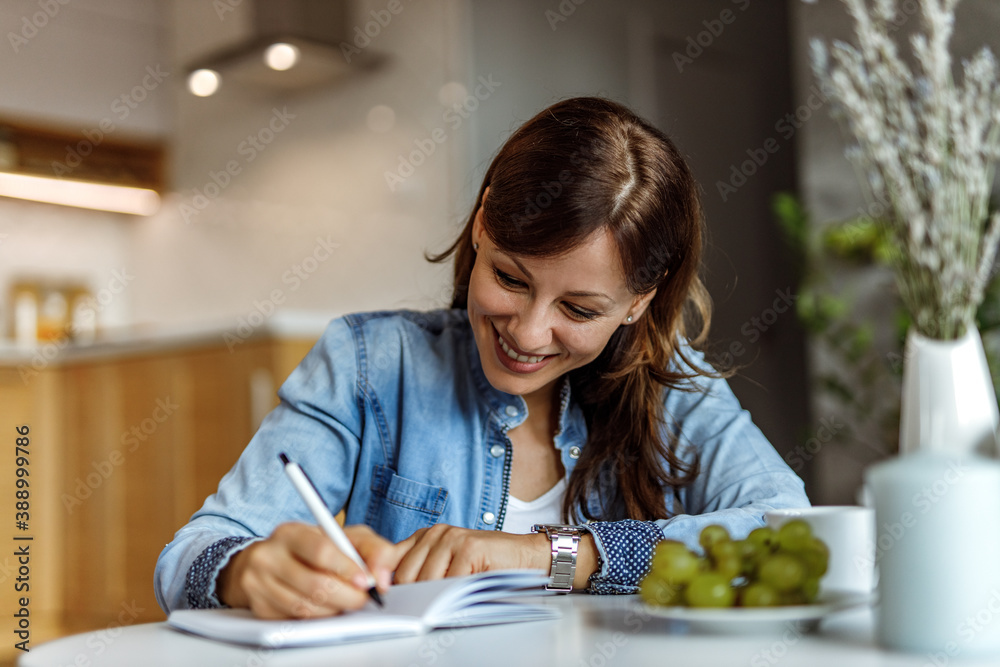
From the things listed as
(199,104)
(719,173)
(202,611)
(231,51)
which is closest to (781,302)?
(719,173)

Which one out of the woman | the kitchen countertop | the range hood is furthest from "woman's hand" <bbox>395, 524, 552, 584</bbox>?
the range hood

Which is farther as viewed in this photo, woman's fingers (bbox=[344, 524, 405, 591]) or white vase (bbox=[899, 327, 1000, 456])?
woman's fingers (bbox=[344, 524, 405, 591])

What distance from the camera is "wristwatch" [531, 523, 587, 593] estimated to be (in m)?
0.97

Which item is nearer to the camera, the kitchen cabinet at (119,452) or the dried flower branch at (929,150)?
the dried flower branch at (929,150)

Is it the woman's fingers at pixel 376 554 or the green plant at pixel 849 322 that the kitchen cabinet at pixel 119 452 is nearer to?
the green plant at pixel 849 322

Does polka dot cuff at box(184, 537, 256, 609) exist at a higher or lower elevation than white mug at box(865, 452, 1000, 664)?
lower

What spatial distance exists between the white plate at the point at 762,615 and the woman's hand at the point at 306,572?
8.2 inches

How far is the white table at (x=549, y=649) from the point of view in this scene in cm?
58

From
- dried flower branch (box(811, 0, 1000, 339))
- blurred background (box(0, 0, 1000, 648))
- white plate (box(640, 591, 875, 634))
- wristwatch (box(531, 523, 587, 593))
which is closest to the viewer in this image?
dried flower branch (box(811, 0, 1000, 339))

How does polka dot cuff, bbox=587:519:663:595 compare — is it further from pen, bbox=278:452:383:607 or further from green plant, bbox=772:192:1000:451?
green plant, bbox=772:192:1000:451

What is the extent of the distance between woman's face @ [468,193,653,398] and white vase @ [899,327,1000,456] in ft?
1.88

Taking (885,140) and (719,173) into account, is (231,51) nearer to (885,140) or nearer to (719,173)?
Result: (719,173)

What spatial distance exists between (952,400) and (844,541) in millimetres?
219

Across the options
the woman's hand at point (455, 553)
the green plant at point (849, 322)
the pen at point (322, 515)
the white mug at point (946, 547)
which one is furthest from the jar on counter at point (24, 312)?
the white mug at point (946, 547)
